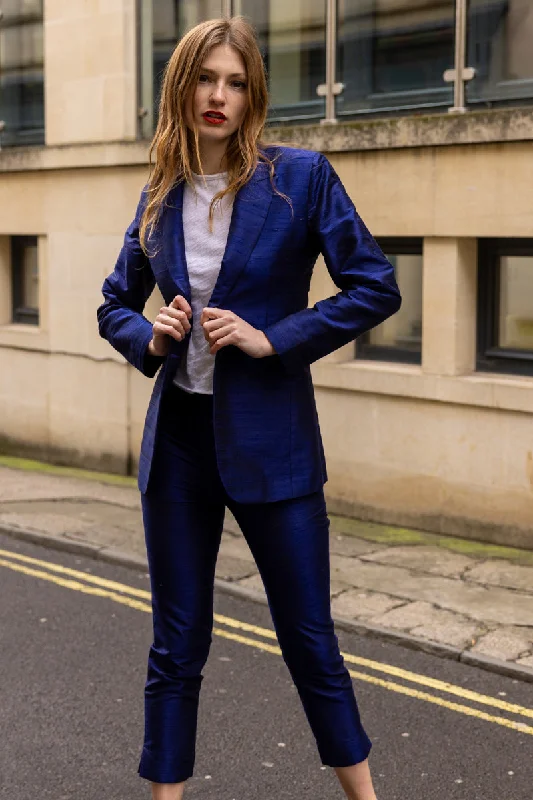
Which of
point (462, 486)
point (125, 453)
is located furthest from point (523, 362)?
point (125, 453)

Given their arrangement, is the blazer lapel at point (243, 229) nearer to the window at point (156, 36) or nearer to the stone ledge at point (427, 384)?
the stone ledge at point (427, 384)

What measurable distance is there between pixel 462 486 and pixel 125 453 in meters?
3.91

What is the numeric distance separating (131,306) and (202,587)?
846mm

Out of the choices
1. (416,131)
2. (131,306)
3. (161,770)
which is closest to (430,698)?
(161,770)

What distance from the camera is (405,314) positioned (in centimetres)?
927

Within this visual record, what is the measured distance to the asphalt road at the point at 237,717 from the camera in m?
4.37

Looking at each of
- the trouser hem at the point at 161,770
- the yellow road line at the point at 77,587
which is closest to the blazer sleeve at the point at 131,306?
the trouser hem at the point at 161,770

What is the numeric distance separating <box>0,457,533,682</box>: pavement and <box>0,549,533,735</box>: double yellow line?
1.12 feet

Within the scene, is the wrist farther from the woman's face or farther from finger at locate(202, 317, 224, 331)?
the woman's face

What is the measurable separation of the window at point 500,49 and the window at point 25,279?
568 cm

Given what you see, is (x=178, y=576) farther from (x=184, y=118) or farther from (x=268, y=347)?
(x=184, y=118)

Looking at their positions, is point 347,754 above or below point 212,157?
below

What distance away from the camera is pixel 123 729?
4898mm

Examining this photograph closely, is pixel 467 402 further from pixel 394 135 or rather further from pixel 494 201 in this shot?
pixel 394 135
